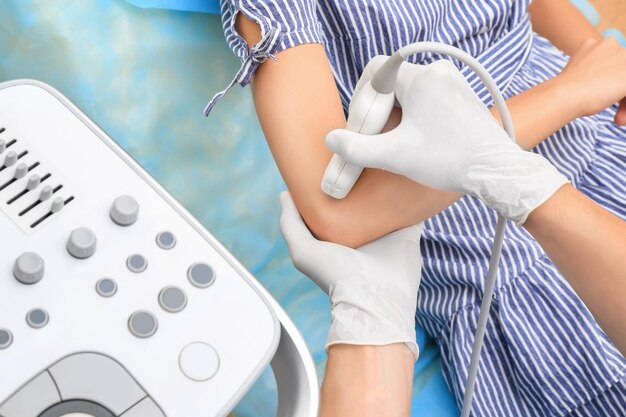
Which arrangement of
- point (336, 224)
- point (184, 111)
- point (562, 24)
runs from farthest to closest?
point (562, 24) → point (184, 111) → point (336, 224)

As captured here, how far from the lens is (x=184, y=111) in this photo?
1.09 meters

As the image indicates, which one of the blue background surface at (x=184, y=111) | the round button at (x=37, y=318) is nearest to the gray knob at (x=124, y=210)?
the round button at (x=37, y=318)

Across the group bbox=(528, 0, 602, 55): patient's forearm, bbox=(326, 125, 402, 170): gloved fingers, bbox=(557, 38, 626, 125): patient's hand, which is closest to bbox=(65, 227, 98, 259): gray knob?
bbox=(326, 125, 402, 170): gloved fingers

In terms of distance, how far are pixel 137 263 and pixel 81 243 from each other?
2.0 inches

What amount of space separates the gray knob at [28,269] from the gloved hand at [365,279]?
1.18 feet

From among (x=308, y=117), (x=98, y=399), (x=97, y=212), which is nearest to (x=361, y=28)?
(x=308, y=117)

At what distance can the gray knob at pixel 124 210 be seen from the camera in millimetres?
628

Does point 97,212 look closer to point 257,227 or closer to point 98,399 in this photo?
point 98,399

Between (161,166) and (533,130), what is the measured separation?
58cm

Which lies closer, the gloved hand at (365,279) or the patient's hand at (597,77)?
the gloved hand at (365,279)

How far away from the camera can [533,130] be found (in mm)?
968

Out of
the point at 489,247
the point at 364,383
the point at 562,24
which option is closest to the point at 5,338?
the point at 364,383

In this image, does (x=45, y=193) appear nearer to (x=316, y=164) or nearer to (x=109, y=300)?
(x=109, y=300)

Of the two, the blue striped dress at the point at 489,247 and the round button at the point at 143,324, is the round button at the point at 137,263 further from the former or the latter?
the blue striped dress at the point at 489,247
